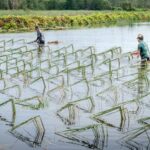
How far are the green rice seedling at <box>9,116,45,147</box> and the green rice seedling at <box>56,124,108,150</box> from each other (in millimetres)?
620

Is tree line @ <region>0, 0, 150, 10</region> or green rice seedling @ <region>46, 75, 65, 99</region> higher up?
green rice seedling @ <region>46, 75, 65, 99</region>

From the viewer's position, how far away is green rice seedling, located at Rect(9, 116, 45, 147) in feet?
42.8

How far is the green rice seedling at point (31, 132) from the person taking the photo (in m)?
13.0

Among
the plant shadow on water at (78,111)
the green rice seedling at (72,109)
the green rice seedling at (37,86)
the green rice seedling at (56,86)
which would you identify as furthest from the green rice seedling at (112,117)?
the green rice seedling at (37,86)

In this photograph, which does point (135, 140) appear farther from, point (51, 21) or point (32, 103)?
point (51, 21)

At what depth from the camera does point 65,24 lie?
7188 cm

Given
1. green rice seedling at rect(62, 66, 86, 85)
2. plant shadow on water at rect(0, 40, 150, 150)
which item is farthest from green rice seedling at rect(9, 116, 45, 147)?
green rice seedling at rect(62, 66, 86, 85)

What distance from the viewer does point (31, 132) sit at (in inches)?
545

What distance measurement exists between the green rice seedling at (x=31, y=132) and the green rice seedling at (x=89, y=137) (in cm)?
62

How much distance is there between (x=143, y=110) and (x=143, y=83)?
4038 mm

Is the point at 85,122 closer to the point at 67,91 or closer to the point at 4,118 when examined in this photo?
the point at 4,118

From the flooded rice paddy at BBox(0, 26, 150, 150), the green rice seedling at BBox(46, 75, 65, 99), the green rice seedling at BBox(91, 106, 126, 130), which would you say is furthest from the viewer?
the green rice seedling at BBox(46, 75, 65, 99)

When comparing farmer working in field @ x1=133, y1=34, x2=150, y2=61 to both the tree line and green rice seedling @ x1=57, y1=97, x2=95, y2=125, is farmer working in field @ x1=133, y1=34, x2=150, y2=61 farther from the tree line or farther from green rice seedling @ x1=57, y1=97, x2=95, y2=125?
the tree line

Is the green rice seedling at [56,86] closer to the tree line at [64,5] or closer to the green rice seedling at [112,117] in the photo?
the green rice seedling at [112,117]
